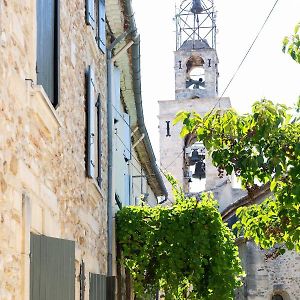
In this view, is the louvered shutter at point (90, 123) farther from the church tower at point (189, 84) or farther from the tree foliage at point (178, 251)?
the church tower at point (189, 84)

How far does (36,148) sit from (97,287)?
423cm

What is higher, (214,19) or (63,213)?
(214,19)

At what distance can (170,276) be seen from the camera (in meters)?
12.4

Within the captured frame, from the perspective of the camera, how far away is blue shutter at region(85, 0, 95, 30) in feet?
31.8

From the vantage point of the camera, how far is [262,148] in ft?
23.3

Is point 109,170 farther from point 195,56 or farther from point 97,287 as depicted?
point 195,56

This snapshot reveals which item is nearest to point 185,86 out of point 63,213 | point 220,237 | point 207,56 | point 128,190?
point 207,56

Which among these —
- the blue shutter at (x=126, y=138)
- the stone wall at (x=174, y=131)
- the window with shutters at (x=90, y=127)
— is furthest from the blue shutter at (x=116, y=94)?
the stone wall at (x=174, y=131)

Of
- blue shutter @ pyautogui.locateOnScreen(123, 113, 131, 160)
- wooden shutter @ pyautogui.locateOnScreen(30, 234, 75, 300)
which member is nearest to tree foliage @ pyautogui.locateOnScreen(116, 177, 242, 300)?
blue shutter @ pyautogui.locateOnScreen(123, 113, 131, 160)

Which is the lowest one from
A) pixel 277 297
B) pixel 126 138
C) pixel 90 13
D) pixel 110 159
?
pixel 277 297

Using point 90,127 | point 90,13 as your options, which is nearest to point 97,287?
point 90,127

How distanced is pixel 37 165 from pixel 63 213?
1.42 m

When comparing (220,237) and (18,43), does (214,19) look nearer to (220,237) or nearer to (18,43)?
(220,237)

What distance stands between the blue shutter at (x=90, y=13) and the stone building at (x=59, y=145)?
0.01 metres
